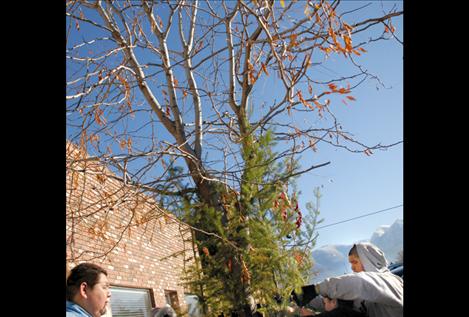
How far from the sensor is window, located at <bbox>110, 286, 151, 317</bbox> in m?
6.87

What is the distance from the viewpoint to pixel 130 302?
7.49 metres

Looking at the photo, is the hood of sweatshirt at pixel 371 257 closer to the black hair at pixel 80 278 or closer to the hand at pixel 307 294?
the hand at pixel 307 294

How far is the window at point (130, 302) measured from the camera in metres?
6.87

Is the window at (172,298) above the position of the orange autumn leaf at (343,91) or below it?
below


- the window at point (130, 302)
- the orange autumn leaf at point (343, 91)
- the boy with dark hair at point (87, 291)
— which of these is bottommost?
the window at point (130, 302)

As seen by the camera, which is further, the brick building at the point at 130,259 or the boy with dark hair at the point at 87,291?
the brick building at the point at 130,259

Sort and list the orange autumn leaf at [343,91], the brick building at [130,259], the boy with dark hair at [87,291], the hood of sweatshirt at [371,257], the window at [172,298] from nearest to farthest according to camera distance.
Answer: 1. the boy with dark hair at [87,291]
2. the orange autumn leaf at [343,91]
3. the hood of sweatshirt at [371,257]
4. the brick building at [130,259]
5. the window at [172,298]

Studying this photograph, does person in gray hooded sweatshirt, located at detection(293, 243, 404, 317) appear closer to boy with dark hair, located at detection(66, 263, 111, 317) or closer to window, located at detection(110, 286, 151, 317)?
boy with dark hair, located at detection(66, 263, 111, 317)

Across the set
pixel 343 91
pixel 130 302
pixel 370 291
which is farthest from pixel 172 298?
pixel 343 91

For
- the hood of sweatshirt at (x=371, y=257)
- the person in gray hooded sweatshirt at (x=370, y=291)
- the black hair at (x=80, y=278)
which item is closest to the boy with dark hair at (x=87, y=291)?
the black hair at (x=80, y=278)

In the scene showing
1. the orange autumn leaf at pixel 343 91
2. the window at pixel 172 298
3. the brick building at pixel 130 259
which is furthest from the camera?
the window at pixel 172 298

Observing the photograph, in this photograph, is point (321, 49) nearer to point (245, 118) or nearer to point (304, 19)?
point (304, 19)
